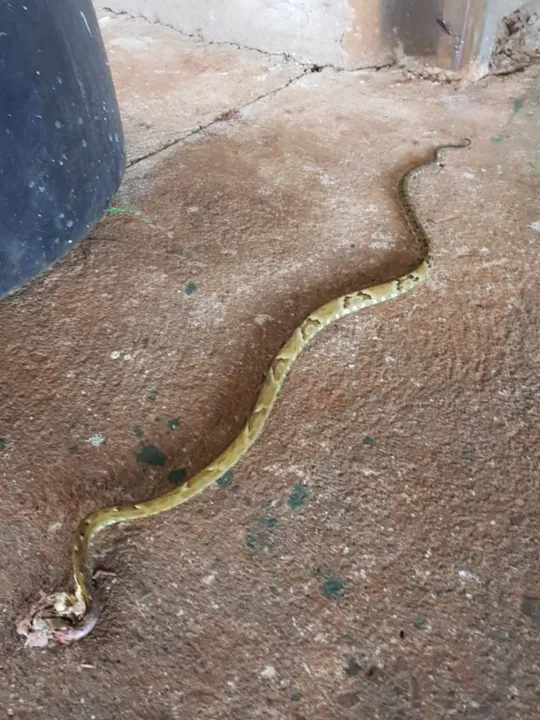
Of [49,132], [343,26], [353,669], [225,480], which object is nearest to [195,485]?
[225,480]

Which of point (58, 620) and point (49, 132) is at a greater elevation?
point (49, 132)

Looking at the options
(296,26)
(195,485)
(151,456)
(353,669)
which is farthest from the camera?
(296,26)

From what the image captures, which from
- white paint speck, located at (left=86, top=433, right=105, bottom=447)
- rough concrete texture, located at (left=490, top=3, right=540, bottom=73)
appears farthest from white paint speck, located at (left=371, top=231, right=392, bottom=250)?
rough concrete texture, located at (left=490, top=3, right=540, bottom=73)

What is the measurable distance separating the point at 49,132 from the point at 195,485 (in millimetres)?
949

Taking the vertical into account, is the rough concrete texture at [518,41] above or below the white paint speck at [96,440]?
above

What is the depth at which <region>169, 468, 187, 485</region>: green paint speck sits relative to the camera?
1530 millimetres

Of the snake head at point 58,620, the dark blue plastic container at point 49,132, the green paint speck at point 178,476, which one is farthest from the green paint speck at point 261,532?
the dark blue plastic container at point 49,132

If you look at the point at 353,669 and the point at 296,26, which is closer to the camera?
the point at 353,669

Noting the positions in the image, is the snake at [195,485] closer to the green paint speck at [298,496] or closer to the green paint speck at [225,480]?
the green paint speck at [225,480]

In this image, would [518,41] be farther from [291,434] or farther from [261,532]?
[261,532]

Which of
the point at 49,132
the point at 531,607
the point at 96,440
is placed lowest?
the point at 531,607

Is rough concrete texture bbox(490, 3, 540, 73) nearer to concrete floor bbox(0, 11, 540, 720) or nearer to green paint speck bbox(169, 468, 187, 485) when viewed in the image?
concrete floor bbox(0, 11, 540, 720)

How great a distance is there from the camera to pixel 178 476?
1541 mm

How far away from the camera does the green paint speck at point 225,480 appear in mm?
1507
